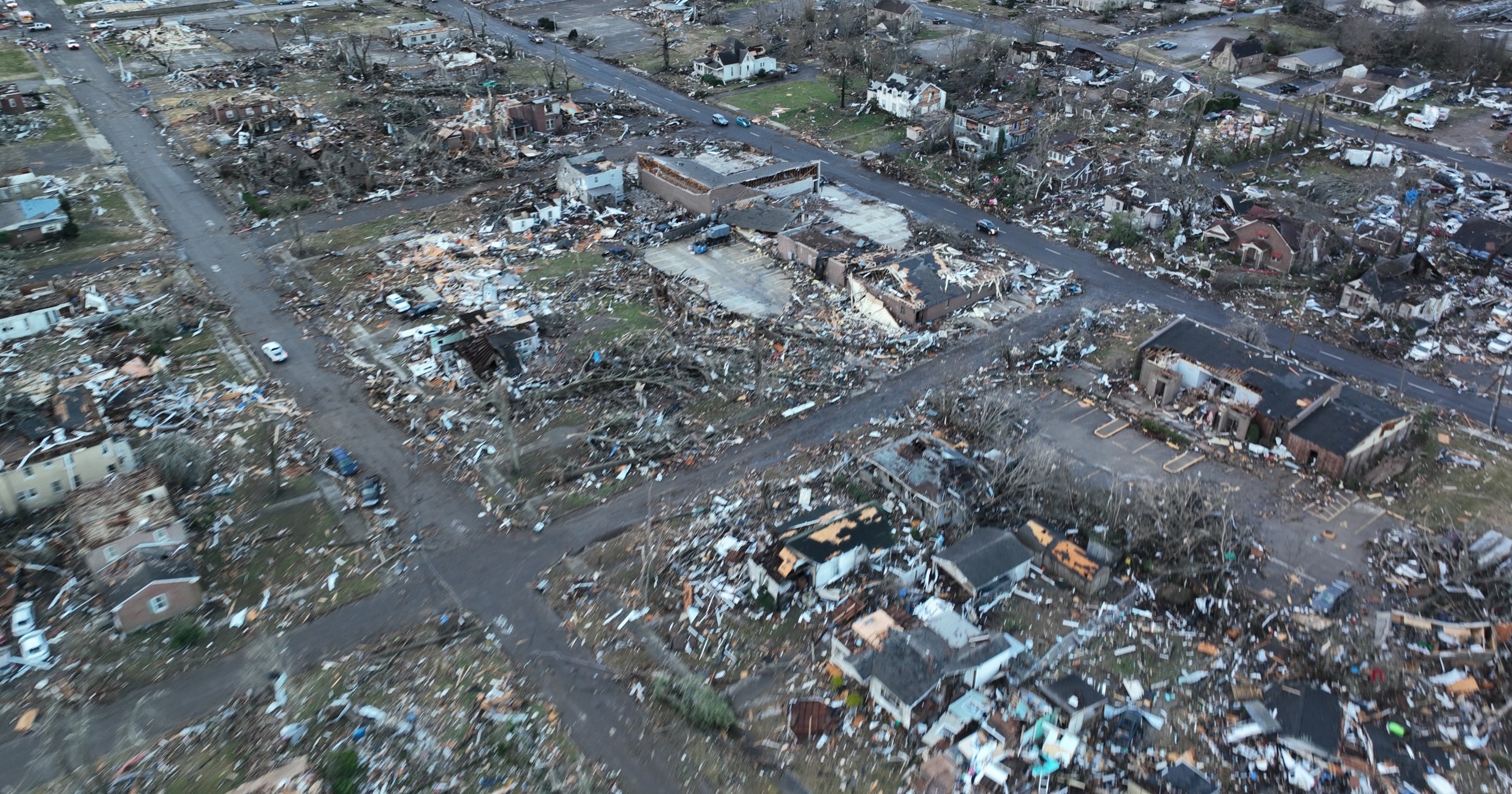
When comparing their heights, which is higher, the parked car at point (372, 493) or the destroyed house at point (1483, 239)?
the destroyed house at point (1483, 239)

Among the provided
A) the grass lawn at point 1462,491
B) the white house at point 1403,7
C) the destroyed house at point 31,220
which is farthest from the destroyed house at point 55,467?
the white house at point 1403,7

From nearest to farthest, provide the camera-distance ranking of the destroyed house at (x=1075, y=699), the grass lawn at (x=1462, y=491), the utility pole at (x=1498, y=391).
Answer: the destroyed house at (x=1075, y=699) → the grass lawn at (x=1462, y=491) → the utility pole at (x=1498, y=391)

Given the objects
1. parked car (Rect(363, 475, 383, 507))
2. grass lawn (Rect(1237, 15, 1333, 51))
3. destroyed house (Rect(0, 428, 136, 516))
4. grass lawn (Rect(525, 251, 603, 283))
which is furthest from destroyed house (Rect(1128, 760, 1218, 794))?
Result: grass lawn (Rect(1237, 15, 1333, 51))

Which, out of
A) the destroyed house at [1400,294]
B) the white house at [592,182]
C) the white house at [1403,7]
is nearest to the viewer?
the destroyed house at [1400,294]

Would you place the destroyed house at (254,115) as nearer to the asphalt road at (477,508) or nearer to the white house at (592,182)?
the asphalt road at (477,508)

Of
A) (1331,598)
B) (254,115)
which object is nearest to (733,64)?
(254,115)

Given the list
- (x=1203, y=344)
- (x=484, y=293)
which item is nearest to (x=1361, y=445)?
(x=1203, y=344)

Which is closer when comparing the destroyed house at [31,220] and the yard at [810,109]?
the destroyed house at [31,220]
